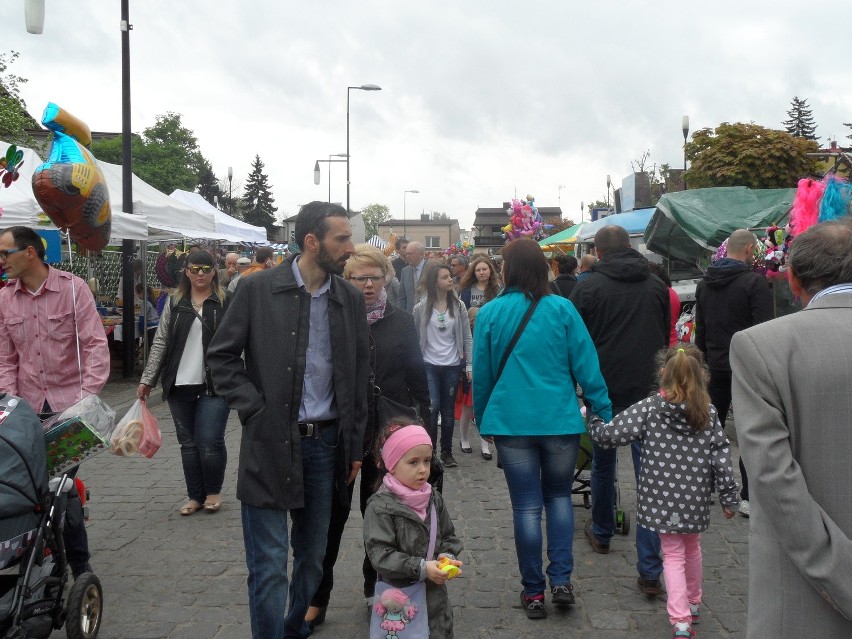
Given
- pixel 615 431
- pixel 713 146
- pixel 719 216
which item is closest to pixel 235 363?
pixel 615 431

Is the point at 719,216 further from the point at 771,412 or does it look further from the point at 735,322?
the point at 771,412

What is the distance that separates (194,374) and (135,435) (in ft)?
5.76

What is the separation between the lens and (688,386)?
4305 millimetres

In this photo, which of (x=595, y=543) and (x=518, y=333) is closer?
(x=518, y=333)

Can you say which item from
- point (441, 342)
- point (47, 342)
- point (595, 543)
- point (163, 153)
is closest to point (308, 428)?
point (47, 342)

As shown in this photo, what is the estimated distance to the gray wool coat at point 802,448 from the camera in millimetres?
2135

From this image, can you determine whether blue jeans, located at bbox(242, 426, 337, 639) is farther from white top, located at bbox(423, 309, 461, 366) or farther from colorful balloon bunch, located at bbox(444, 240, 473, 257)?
colorful balloon bunch, located at bbox(444, 240, 473, 257)

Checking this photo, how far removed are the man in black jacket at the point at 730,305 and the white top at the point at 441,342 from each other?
8.04ft

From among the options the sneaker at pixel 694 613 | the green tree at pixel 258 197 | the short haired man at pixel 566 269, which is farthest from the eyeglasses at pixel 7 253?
the green tree at pixel 258 197

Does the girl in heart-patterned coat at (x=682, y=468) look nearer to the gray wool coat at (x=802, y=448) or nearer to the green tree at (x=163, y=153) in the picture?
the gray wool coat at (x=802, y=448)

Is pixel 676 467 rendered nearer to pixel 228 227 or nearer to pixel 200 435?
pixel 200 435

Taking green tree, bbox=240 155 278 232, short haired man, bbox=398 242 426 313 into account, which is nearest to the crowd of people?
short haired man, bbox=398 242 426 313

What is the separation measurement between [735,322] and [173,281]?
9827 mm

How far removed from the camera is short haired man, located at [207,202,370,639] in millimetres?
3455
